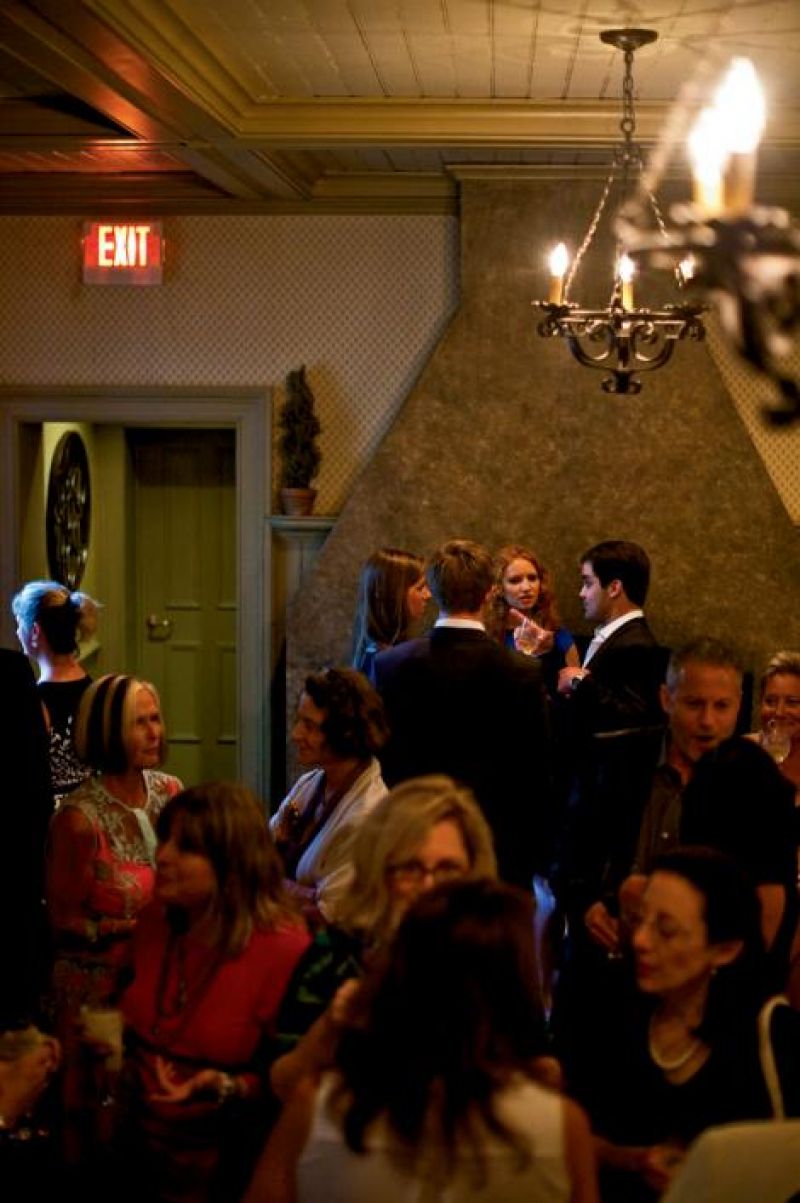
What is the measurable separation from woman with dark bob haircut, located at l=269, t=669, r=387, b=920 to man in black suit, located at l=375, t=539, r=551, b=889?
645mm

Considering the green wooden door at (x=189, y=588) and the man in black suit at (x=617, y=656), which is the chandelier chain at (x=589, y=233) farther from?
the green wooden door at (x=189, y=588)

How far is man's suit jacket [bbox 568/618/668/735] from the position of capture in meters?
5.21

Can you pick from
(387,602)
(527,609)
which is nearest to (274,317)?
(527,609)

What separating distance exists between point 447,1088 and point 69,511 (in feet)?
21.2

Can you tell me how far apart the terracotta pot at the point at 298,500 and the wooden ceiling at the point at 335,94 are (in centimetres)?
132

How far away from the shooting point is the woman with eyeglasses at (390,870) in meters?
2.49

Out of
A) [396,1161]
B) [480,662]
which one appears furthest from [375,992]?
[480,662]

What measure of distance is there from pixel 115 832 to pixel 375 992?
1.63 meters

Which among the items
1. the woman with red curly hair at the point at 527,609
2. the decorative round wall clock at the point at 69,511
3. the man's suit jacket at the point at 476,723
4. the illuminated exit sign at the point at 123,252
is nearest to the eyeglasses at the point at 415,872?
the man's suit jacket at the point at 476,723

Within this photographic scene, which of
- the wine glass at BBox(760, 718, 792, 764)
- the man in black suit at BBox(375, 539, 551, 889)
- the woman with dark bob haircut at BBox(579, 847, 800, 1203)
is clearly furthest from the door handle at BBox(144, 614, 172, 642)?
the woman with dark bob haircut at BBox(579, 847, 800, 1203)

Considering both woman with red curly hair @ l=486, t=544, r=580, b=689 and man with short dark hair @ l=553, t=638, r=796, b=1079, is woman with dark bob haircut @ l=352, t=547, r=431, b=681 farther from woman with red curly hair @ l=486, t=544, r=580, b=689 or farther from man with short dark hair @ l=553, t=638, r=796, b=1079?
man with short dark hair @ l=553, t=638, r=796, b=1079

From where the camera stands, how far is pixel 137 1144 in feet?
9.00

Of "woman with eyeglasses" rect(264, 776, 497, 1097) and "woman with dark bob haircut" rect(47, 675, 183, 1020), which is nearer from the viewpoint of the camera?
"woman with eyeglasses" rect(264, 776, 497, 1097)

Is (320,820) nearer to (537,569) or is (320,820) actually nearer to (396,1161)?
(396,1161)
